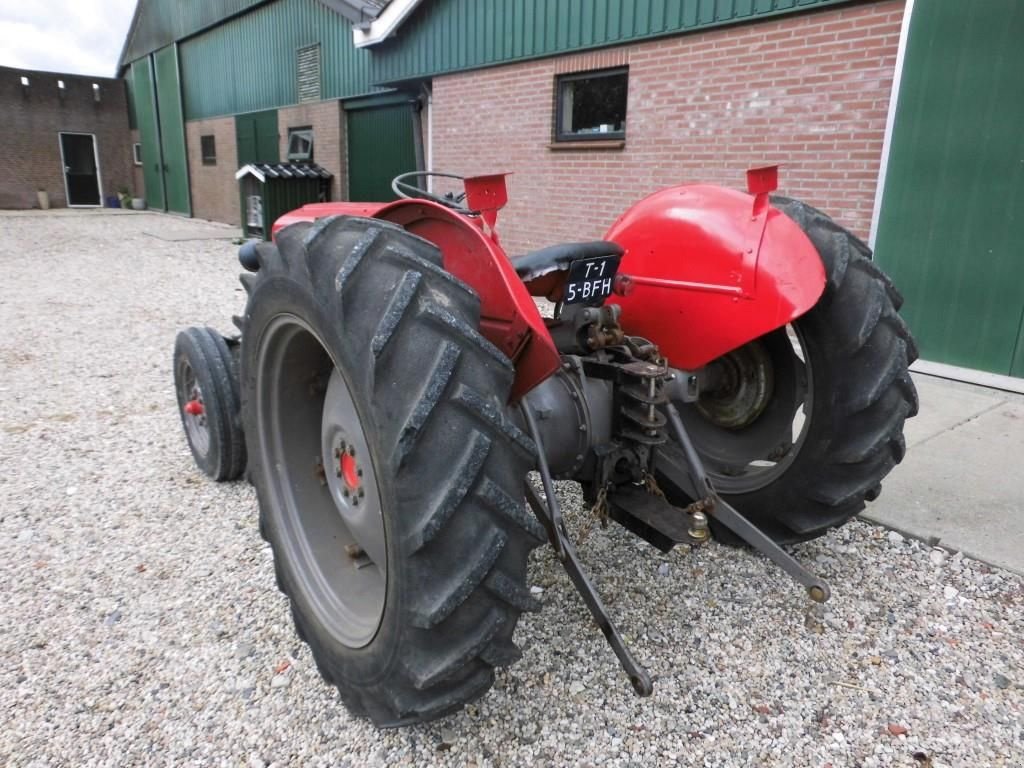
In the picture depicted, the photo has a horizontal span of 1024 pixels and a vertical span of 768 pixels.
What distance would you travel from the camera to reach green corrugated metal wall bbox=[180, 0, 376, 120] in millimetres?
13867

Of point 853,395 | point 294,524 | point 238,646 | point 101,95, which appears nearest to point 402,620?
point 294,524

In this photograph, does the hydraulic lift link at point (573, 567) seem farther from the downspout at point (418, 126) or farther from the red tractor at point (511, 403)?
the downspout at point (418, 126)

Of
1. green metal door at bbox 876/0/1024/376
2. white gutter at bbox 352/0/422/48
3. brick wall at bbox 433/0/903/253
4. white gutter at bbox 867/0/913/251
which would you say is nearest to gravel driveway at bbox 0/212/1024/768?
green metal door at bbox 876/0/1024/376

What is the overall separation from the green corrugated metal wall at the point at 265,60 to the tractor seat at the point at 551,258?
477 inches

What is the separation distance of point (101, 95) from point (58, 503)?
2875cm

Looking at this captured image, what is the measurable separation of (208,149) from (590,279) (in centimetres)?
2137

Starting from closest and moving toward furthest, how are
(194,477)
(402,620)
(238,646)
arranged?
(402,620) < (238,646) < (194,477)

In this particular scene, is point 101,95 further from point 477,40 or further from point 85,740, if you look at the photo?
point 85,740

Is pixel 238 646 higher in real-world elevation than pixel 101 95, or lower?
lower

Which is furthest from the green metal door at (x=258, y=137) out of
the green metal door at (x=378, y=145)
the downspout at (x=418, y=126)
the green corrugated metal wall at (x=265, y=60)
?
the downspout at (x=418, y=126)

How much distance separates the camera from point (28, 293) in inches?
357

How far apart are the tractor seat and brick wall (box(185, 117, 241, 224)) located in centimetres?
1818

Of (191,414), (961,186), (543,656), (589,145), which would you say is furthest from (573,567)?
(589,145)

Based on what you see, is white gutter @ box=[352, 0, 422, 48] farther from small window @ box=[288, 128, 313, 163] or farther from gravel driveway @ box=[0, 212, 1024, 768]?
gravel driveway @ box=[0, 212, 1024, 768]
